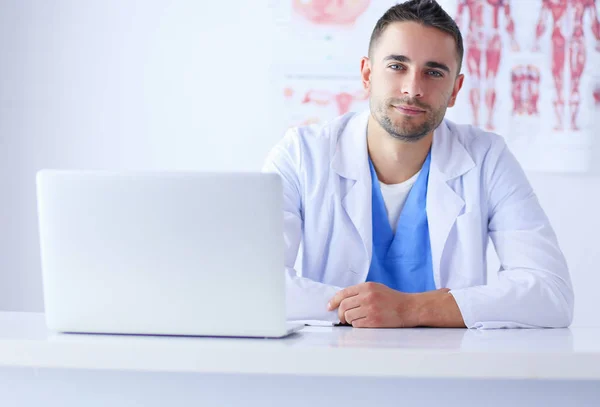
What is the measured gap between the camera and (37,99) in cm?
286

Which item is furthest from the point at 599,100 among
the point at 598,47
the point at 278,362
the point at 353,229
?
the point at 278,362

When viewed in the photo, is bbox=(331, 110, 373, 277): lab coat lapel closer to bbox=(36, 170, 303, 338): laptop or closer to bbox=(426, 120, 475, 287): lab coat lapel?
bbox=(426, 120, 475, 287): lab coat lapel

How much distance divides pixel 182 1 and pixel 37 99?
63cm

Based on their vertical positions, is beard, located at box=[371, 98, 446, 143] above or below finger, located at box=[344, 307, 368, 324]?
above

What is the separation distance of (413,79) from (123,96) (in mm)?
1348

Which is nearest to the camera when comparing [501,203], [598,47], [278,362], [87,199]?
[278,362]

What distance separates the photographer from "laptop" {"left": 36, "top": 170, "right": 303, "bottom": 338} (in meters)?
1.08

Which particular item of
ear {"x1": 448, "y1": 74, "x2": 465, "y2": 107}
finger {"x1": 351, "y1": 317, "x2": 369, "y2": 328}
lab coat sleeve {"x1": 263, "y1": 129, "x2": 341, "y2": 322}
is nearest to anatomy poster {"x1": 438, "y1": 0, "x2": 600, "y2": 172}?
ear {"x1": 448, "y1": 74, "x2": 465, "y2": 107}

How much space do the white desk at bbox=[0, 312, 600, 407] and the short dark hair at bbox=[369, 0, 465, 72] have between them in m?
0.86

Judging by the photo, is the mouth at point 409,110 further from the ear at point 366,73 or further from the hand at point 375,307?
the hand at point 375,307

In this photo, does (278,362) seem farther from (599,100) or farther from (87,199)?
(599,100)

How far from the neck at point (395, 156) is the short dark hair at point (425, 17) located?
0.74 feet

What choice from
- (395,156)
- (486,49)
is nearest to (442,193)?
(395,156)

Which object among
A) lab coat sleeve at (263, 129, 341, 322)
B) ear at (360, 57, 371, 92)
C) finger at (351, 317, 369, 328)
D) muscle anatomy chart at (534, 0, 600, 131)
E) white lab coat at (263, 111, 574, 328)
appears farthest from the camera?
muscle anatomy chart at (534, 0, 600, 131)
